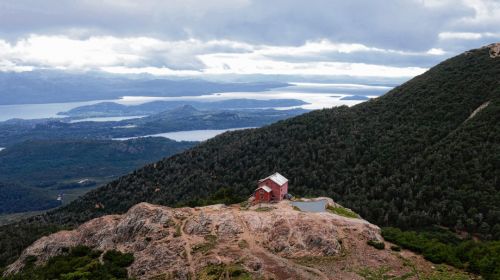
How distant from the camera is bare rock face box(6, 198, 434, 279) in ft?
114

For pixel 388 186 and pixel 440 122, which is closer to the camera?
pixel 388 186

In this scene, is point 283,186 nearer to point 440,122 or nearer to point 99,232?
point 99,232

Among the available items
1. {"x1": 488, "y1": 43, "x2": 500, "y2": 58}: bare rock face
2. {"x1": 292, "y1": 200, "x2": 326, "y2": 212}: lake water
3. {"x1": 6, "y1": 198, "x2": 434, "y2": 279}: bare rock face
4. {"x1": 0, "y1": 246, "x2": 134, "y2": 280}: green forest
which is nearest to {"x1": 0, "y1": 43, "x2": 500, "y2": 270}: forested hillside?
{"x1": 488, "y1": 43, "x2": 500, "y2": 58}: bare rock face

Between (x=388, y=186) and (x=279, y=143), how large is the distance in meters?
38.9

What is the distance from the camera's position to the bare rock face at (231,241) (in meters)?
34.7

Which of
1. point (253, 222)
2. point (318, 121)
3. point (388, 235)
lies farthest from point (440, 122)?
point (253, 222)

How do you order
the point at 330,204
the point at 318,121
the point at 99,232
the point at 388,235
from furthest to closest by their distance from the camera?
the point at 318,121, the point at 330,204, the point at 99,232, the point at 388,235

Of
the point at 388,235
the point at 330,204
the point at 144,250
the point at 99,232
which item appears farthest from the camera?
the point at 330,204

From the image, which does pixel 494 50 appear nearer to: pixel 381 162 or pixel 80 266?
pixel 381 162

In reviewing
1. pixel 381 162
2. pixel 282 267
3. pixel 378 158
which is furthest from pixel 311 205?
pixel 378 158

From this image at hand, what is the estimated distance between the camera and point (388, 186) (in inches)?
2936

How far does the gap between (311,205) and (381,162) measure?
120ft

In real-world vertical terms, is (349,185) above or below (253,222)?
below

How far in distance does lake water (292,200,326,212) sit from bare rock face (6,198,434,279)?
8.79 ft
